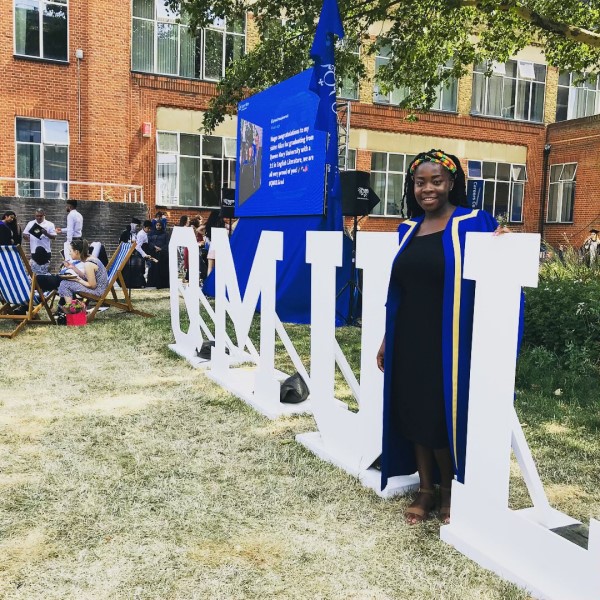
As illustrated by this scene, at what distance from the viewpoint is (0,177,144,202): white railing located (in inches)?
657

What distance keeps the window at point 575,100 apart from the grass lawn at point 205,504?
22592 millimetres

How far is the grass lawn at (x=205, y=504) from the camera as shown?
247 cm

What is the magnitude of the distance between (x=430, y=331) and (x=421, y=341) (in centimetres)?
6

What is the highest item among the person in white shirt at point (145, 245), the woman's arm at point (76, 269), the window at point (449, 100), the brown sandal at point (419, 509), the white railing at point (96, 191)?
the window at point (449, 100)

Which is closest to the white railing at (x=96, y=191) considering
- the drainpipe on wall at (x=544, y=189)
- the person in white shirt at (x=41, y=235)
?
the person in white shirt at (x=41, y=235)

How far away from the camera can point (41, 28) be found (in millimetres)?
16984

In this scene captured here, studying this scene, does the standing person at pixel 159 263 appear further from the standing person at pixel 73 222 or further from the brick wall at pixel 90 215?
the brick wall at pixel 90 215

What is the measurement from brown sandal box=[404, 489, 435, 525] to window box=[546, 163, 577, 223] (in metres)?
22.8

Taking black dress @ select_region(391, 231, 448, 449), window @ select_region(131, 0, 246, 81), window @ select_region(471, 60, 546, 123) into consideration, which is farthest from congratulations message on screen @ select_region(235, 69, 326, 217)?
window @ select_region(471, 60, 546, 123)

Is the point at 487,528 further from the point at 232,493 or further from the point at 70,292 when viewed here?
the point at 70,292

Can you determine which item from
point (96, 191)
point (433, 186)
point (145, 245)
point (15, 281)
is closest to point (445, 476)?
point (433, 186)

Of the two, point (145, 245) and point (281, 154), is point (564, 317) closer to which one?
point (281, 154)

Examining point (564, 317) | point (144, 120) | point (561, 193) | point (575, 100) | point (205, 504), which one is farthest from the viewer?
point (575, 100)

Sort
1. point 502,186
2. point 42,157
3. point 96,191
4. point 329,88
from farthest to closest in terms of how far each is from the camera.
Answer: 1. point 502,186
2. point 96,191
3. point 42,157
4. point 329,88
